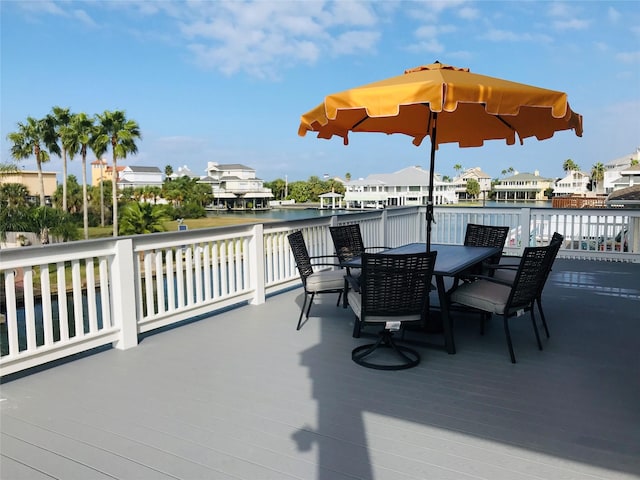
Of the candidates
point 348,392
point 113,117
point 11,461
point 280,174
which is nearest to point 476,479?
point 348,392

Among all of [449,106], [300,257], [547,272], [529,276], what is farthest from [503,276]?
[449,106]

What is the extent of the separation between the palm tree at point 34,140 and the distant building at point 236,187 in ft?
140

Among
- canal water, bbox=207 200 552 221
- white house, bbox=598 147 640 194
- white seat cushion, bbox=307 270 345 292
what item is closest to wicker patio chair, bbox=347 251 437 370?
white seat cushion, bbox=307 270 345 292

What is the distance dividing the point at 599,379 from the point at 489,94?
6.52 ft

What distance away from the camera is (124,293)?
3656mm

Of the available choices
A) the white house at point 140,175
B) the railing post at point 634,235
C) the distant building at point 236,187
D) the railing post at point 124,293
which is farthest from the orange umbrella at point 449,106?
the white house at point 140,175

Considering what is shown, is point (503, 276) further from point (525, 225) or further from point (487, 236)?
point (525, 225)

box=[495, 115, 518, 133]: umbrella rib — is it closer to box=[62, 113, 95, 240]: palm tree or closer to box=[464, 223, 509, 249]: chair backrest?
box=[464, 223, 509, 249]: chair backrest

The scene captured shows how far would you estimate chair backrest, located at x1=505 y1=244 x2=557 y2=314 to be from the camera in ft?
10.8

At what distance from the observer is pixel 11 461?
2102 mm

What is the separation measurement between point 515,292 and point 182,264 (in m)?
3.81

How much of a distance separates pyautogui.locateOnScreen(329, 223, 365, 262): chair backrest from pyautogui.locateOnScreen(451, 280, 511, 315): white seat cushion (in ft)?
4.98

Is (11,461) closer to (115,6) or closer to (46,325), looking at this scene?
(46,325)

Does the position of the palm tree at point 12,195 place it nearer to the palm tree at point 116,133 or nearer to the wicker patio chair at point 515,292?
the palm tree at point 116,133
